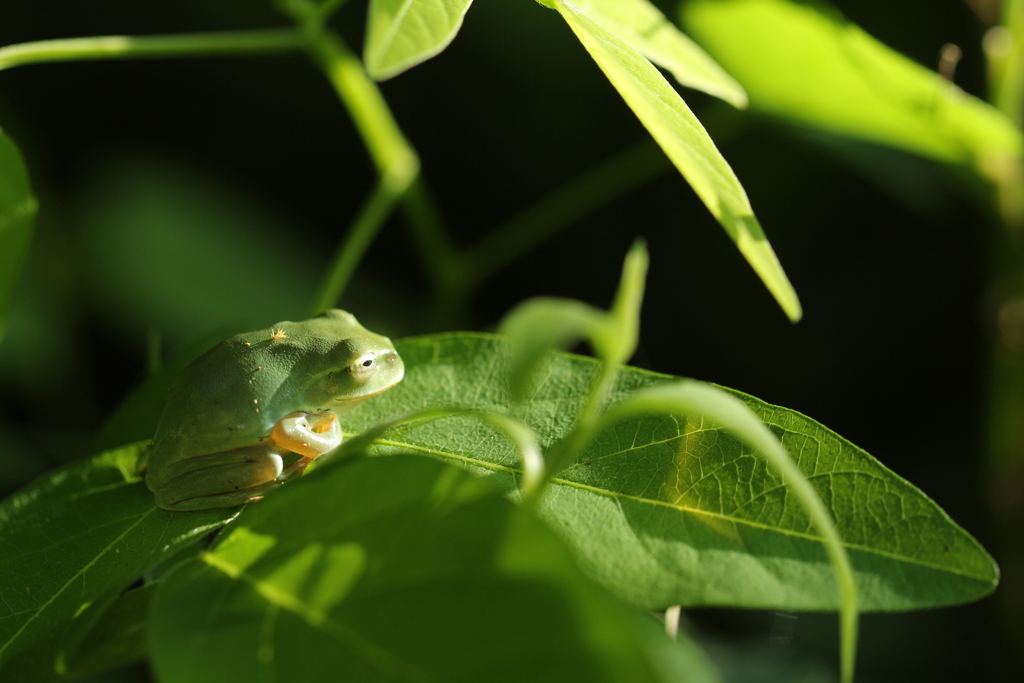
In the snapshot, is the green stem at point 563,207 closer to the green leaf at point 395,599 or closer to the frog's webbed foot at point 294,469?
the frog's webbed foot at point 294,469

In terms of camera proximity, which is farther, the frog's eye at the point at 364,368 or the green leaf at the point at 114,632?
the frog's eye at the point at 364,368

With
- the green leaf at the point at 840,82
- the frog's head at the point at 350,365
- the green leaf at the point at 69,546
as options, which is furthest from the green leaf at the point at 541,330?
the green leaf at the point at 840,82

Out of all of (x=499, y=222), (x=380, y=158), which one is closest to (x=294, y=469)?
(x=380, y=158)

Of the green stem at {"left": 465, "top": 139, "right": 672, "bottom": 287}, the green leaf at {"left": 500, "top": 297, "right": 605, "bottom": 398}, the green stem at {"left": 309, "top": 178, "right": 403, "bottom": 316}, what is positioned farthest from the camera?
the green stem at {"left": 465, "top": 139, "right": 672, "bottom": 287}

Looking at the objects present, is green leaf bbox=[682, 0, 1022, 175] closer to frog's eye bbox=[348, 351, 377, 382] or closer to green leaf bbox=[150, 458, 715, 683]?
frog's eye bbox=[348, 351, 377, 382]

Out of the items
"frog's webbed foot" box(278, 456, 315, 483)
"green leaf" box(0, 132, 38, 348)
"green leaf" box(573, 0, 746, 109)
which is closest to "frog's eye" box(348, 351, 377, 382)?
"frog's webbed foot" box(278, 456, 315, 483)

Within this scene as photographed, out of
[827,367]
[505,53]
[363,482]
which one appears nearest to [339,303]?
[505,53]

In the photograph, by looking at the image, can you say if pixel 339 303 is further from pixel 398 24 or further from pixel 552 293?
pixel 398 24

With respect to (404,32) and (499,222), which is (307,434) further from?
(499,222)
